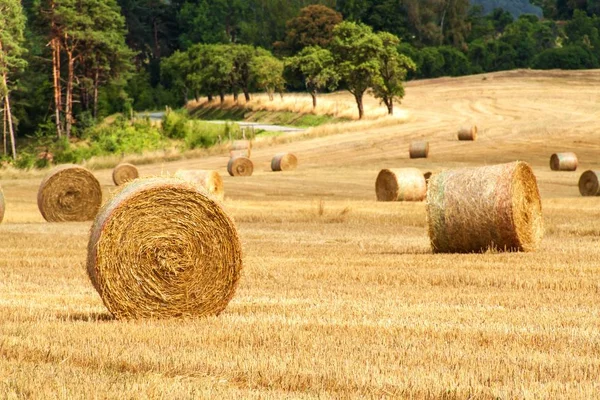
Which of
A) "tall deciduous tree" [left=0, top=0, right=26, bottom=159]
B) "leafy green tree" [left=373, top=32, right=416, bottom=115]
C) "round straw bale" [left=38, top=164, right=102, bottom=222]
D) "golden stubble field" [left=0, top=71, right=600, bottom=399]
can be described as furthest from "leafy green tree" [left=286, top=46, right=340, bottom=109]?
"golden stubble field" [left=0, top=71, right=600, bottom=399]

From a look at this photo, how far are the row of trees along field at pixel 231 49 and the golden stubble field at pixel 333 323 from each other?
2054 inches

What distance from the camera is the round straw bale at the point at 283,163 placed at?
52.7 meters

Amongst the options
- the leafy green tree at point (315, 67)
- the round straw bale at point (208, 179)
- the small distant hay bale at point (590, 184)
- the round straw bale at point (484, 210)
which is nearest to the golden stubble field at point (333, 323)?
the round straw bale at point (484, 210)

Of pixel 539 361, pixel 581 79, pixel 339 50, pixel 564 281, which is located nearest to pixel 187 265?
pixel 539 361

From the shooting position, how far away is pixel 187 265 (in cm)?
1235

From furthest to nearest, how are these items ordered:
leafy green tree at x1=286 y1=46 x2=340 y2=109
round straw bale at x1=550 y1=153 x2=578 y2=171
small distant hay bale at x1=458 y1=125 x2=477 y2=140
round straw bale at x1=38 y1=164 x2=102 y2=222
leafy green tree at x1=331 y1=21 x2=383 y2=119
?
leafy green tree at x1=286 y1=46 x2=340 y2=109, leafy green tree at x1=331 y1=21 x2=383 y2=119, small distant hay bale at x1=458 y1=125 x2=477 y2=140, round straw bale at x1=550 y1=153 x2=578 y2=171, round straw bale at x1=38 y1=164 x2=102 y2=222

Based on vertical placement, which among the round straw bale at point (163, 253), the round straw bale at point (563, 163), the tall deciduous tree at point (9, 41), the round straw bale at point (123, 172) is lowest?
the round straw bale at point (563, 163)

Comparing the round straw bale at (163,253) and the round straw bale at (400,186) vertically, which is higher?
the round straw bale at (163,253)

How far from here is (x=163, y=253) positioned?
12422 millimetres

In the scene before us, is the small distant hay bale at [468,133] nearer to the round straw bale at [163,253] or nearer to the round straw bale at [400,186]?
the round straw bale at [400,186]

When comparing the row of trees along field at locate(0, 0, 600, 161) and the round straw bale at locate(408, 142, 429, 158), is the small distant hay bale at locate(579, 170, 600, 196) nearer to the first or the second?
the round straw bale at locate(408, 142, 429, 158)

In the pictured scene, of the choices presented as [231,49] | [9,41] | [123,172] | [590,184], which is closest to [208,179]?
[590,184]

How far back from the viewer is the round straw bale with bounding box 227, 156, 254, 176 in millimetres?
49375

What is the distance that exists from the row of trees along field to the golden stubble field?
5216 cm
